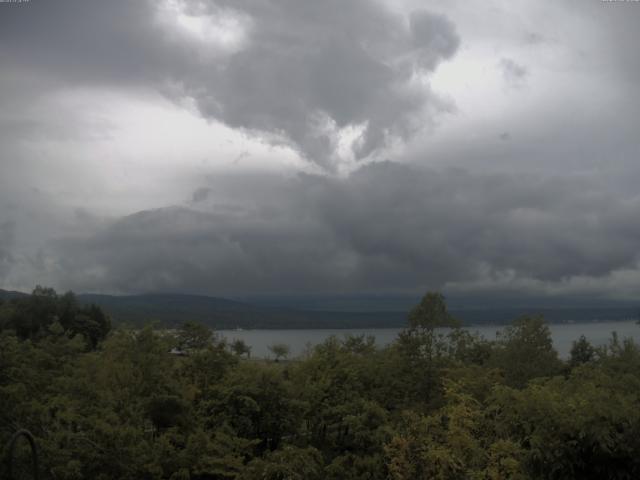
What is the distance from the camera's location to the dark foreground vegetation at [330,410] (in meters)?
12.3

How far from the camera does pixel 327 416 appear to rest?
2027 cm

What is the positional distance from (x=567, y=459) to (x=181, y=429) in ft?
43.9

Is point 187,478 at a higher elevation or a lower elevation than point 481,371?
lower

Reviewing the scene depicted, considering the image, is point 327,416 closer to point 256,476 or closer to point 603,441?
point 256,476

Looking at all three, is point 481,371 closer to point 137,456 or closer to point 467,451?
point 467,451

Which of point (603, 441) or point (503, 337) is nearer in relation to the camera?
point (603, 441)

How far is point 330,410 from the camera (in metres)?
19.9

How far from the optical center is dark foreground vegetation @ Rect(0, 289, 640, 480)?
1230 cm

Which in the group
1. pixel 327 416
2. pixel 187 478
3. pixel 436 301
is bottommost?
pixel 187 478

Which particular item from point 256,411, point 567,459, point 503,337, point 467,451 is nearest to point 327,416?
point 256,411

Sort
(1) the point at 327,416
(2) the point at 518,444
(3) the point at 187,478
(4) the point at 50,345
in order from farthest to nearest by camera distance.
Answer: (4) the point at 50,345 < (1) the point at 327,416 < (3) the point at 187,478 < (2) the point at 518,444

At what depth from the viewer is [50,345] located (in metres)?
26.9

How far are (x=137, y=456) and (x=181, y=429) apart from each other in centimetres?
430

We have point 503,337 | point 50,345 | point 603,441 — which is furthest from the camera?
point 503,337
